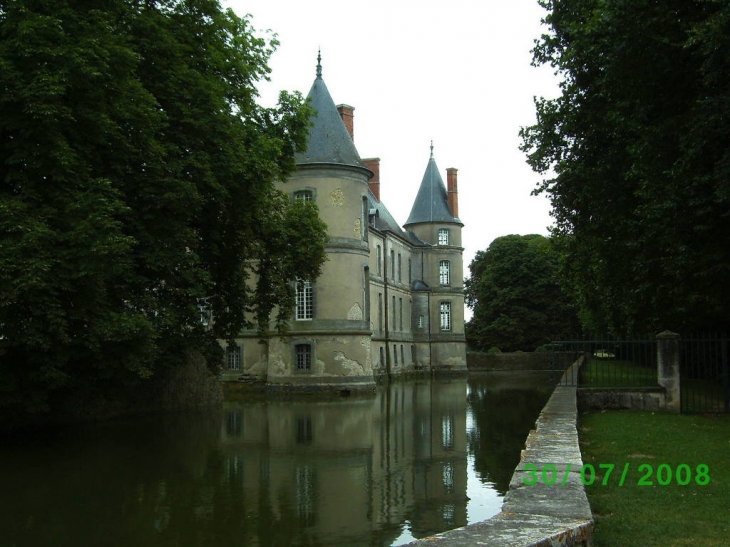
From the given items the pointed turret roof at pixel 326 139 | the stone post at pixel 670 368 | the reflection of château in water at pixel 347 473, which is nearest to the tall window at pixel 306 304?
the pointed turret roof at pixel 326 139

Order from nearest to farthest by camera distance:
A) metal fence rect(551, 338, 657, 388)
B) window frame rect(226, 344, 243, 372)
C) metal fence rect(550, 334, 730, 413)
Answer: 1. metal fence rect(550, 334, 730, 413)
2. metal fence rect(551, 338, 657, 388)
3. window frame rect(226, 344, 243, 372)

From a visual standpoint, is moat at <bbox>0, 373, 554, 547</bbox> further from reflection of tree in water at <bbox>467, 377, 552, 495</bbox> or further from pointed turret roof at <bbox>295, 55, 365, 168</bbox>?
pointed turret roof at <bbox>295, 55, 365, 168</bbox>

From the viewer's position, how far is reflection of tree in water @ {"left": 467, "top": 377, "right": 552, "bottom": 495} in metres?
11.3

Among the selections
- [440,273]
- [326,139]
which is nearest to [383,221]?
[440,273]

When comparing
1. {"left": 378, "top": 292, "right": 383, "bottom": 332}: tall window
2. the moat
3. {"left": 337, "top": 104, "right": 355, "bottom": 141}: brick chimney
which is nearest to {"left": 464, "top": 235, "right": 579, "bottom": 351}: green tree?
{"left": 378, "top": 292, "right": 383, "bottom": 332}: tall window

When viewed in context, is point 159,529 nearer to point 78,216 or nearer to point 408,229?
point 78,216

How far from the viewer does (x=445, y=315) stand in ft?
159

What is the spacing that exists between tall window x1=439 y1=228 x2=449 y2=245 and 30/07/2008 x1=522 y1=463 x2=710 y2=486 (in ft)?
132

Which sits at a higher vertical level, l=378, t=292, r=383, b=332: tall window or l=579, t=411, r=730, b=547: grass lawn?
l=378, t=292, r=383, b=332: tall window

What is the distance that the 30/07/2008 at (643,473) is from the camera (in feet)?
21.6

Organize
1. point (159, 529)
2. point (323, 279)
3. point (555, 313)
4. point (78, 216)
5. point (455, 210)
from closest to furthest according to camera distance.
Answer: point (159, 529), point (78, 216), point (323, 279), point (455, 210), point (555, 313)

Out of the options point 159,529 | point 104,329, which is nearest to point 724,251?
point 159,529

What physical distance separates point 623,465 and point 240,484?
17.0 ft

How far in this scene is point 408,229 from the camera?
49719 mm
